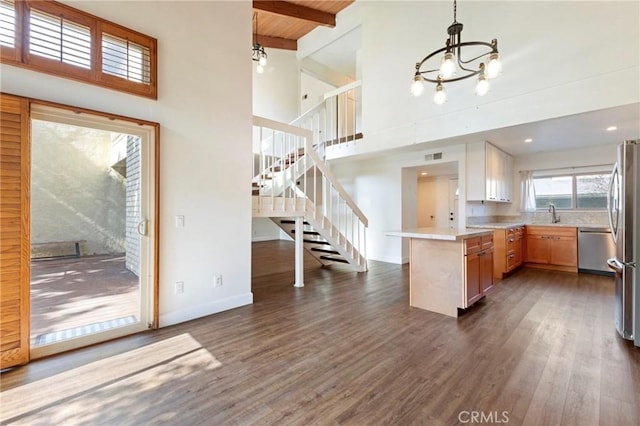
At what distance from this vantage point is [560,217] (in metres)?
5.89

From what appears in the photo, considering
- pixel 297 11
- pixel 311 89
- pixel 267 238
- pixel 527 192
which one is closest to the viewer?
pixel 527 192

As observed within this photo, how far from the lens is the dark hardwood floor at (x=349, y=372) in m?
1.70

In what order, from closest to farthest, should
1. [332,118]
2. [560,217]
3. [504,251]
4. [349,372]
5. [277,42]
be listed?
1. [349,372]
2. [504,251]
3. [560,217]
4. [332,118]
5. [277,42]

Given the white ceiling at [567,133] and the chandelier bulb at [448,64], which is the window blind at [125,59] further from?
the white ceiling at [567,133]

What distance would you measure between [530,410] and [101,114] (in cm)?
405

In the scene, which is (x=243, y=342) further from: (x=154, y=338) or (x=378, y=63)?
(x=378, y=63)

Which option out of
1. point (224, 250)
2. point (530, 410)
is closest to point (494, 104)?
point (530, 410)

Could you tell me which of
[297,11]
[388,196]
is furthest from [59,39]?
[388,196]

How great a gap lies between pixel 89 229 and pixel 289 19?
7020mm

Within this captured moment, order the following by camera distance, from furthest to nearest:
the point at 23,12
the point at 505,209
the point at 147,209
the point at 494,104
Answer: the point at 505,209 < the point at 494,104 < the point at 147,209 < the point at 23,12

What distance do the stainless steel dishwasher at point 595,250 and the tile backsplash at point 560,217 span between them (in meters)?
0.34

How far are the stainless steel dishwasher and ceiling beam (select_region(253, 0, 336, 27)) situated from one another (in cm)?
720

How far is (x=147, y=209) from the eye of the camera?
2881 mm

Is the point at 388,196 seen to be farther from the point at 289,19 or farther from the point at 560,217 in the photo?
the point at 289,19
